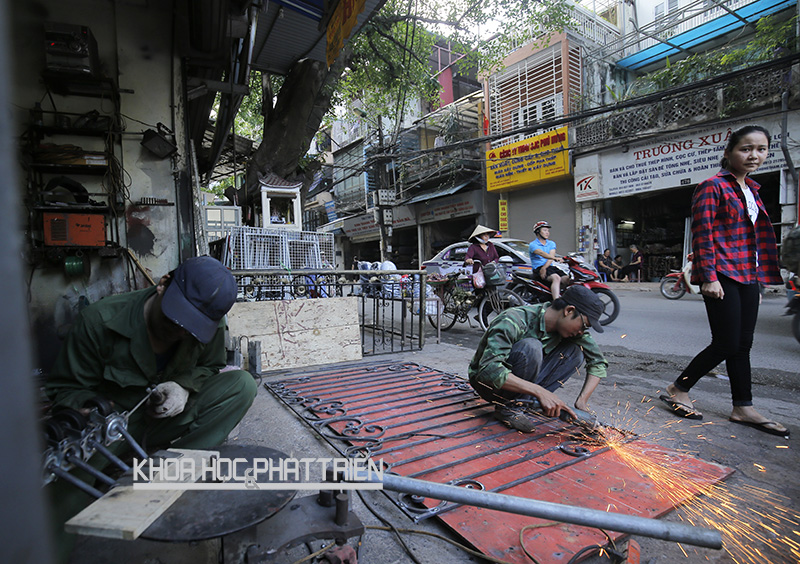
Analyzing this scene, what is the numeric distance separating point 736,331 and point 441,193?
15.2 metres

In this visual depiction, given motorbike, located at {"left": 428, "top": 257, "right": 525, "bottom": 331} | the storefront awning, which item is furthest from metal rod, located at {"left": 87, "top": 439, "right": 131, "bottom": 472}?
the storefront awning

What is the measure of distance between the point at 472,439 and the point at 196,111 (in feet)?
21.8

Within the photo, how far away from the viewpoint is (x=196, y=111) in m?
6.65

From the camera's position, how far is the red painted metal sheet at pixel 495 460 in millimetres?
1662

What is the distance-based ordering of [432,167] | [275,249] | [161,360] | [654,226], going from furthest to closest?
1. [432,167]
2. [654,226]
3. [275,249]
4. [161,360]

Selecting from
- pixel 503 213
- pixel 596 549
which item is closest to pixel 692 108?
pixel 503 213

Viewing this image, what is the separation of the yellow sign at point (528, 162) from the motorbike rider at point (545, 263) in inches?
303

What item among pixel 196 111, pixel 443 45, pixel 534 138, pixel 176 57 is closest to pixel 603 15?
pixel 534 138

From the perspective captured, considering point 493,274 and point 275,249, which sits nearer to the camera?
point 493,274

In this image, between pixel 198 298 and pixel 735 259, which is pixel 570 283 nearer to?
pixel 735 259

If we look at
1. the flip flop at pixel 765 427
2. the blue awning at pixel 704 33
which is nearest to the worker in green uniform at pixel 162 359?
the flip flop at pixel 765 427

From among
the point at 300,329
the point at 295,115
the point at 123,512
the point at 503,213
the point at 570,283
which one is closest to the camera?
the point at 123,512

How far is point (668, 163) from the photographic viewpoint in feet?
36.9

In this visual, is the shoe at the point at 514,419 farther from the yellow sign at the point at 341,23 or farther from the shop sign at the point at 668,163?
the shop sign at the point at 668,163
